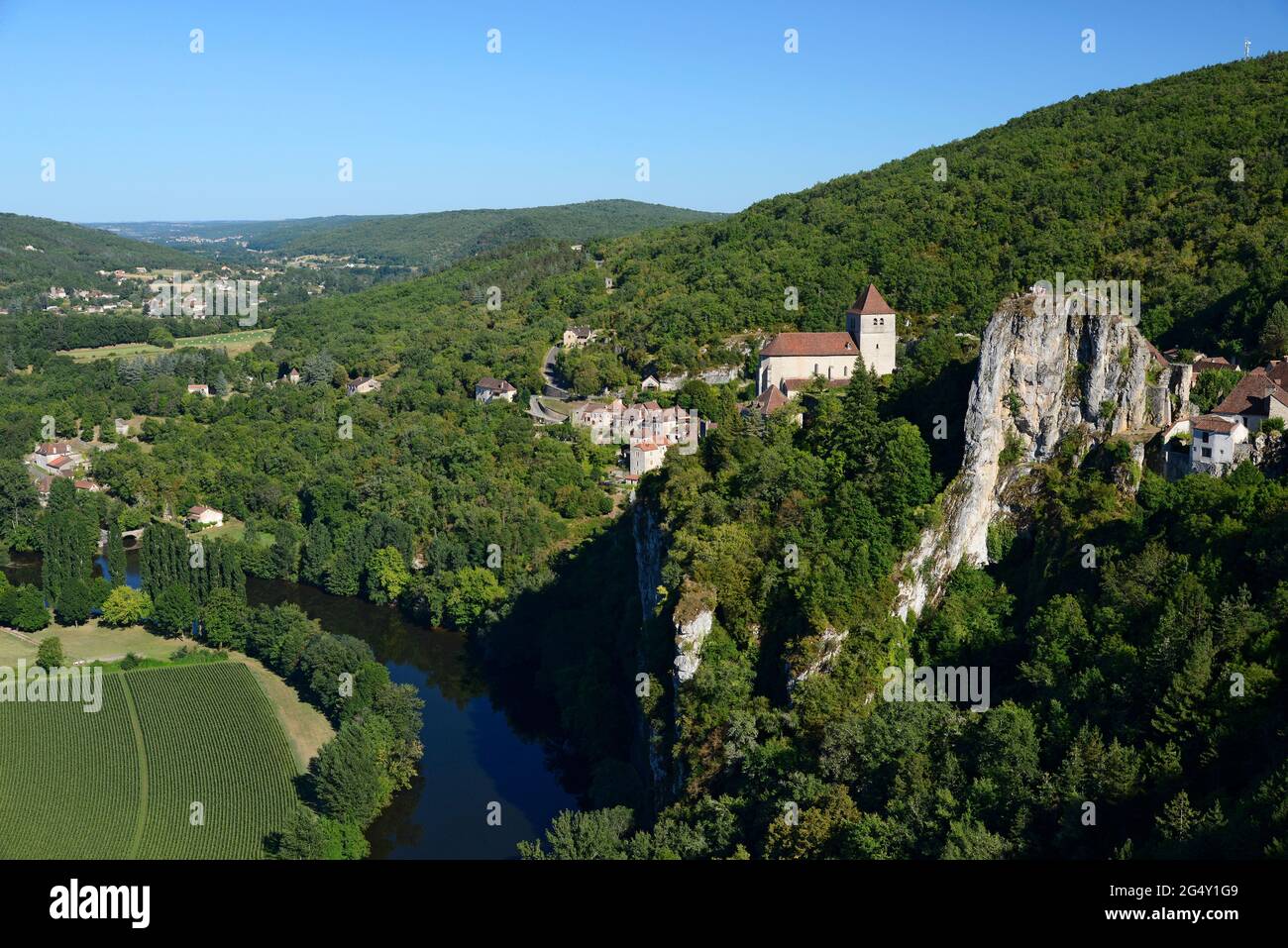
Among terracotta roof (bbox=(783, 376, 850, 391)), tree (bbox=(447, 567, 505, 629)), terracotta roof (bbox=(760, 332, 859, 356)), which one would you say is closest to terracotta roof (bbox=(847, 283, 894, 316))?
terracotta roof (bbox=(760, 332, 859, 356))

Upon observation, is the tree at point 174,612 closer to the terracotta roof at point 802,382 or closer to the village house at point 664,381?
the terracotta roof at point 802,382

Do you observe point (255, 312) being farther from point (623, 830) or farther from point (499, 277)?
point (623, 830)

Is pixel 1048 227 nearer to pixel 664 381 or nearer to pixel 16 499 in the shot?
pixel 664 381

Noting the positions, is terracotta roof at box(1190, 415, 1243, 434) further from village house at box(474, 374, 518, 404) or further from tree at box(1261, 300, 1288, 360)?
village house at box(474, 374, 518, 404)

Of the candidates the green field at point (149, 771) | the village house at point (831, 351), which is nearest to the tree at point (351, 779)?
the green field at point (149, 771)

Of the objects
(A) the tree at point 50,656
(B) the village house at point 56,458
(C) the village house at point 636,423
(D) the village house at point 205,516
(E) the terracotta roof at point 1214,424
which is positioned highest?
(E) the terracotta roof at point 1214,424
